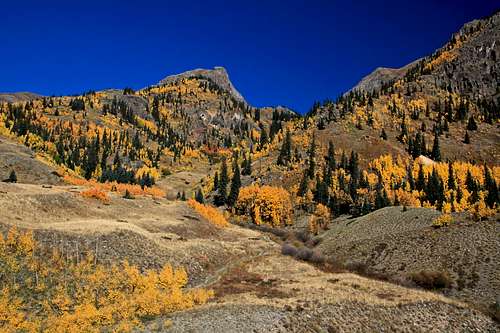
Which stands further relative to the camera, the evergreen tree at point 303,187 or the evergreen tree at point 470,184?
the evergreen tree at point 303,187

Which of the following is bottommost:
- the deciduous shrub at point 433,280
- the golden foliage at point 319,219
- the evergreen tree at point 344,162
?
the deciduous shrub at point 433,280

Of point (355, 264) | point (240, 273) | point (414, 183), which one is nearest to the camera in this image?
point (240, 273)

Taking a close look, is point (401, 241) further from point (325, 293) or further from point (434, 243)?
point (325, 293)

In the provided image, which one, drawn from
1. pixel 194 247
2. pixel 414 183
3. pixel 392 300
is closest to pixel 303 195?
pixel 414 183

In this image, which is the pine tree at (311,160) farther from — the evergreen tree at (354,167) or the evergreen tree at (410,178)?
the evergreen tree at (410,178)

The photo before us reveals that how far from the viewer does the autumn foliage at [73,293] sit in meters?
32.7

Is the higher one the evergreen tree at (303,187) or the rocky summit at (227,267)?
the evergreen tree at (303,187)

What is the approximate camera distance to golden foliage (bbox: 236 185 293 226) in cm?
13650

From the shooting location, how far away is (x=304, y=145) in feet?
648

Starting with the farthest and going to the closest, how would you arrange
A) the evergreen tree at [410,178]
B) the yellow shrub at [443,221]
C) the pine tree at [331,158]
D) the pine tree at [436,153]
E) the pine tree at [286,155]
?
the pine tree at [436,153], the pine tree at [286,155], the pine tree at [331,158], the evergreen tree at [410,178], the yellow shrub at [443,221]

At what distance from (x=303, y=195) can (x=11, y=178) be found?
9348 centimetres

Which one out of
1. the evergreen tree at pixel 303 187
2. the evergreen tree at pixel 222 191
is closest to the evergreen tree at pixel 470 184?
the evergreen tree at pixel 303 187

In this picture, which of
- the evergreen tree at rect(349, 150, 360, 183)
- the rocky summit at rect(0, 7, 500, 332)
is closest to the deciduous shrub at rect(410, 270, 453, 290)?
the rocky summit at rect(0, 7, 500, 332)

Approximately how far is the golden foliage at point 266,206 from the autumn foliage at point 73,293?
86887 millimetres
